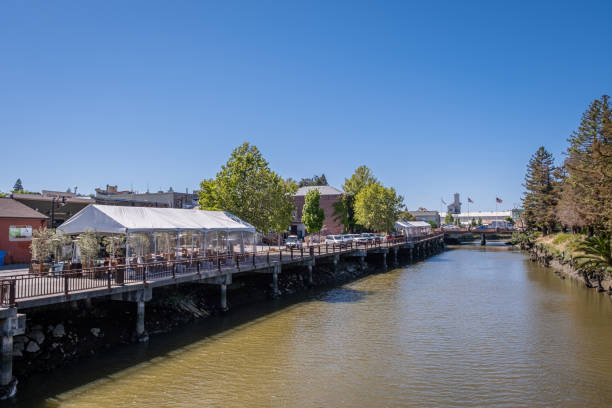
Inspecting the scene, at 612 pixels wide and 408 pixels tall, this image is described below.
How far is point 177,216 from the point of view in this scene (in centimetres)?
2561

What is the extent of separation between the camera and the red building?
28.1m

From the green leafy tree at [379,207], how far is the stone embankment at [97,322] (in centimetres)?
4531

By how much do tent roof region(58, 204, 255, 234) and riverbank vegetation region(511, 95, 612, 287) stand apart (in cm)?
2645

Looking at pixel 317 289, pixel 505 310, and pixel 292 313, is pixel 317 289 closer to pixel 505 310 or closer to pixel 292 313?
pixel 292 313

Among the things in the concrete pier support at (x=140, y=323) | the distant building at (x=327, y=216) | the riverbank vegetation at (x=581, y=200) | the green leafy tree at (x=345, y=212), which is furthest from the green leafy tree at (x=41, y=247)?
the green leafy tree at (x=345, y=212)

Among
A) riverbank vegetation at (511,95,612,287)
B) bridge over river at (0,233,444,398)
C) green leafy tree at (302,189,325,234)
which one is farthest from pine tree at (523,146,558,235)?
bridge over river at (0,233,444,398)

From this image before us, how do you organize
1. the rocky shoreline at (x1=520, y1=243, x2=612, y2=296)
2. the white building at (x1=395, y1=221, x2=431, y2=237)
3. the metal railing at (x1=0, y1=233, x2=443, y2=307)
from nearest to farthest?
the metal railing at (x1=0, y1=233, x2=443, y2=307) < the rocky shoreline at (x1=520, y1=243, x2=612, y2=296) < the white building at (x1=395, y1=221, x2=431, y2=237)

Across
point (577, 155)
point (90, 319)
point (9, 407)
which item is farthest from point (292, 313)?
point (577, 155)

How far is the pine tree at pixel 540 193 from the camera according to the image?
2744 inches

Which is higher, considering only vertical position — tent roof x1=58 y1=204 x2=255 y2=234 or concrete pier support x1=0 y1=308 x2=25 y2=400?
tent roof x1=58 y1=204 x2=255 y2=234

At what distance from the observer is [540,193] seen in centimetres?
7412

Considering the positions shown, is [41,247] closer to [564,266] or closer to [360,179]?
[564,266]

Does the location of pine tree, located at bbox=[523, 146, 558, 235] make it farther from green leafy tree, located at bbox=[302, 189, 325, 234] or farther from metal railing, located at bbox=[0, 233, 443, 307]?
metal railing, located at bbox=[0, 233, 443, 307]

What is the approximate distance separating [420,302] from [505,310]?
5050 mm
